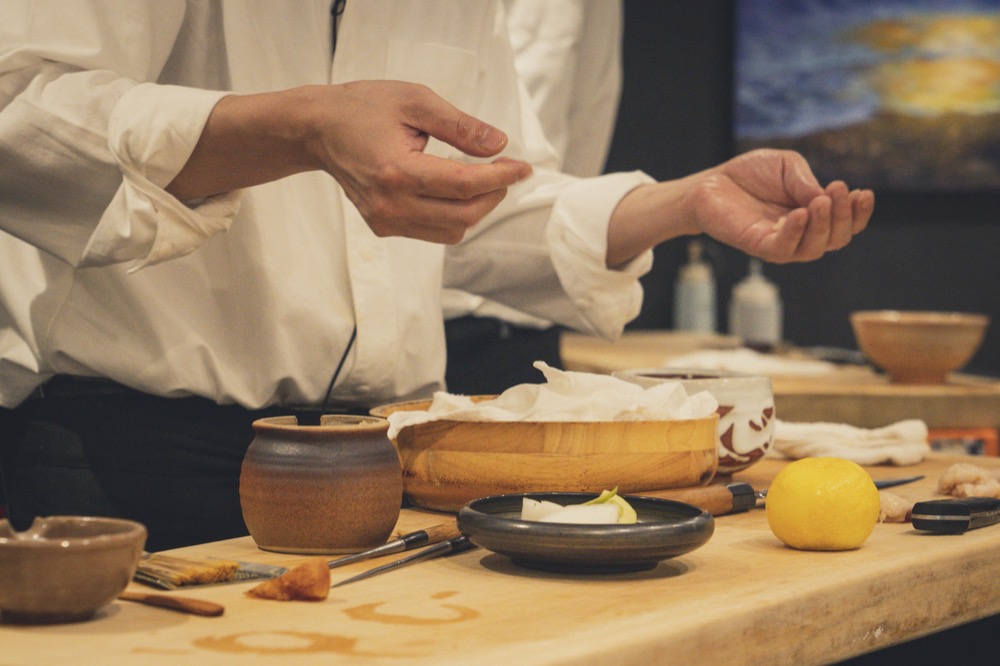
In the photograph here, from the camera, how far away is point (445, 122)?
121 centimetres

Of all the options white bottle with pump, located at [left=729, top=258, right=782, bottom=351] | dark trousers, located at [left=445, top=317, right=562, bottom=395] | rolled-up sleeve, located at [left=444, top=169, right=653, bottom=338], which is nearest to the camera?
rolled-up sleeve, located at [left=444, top=169, right=653, bottom=338]

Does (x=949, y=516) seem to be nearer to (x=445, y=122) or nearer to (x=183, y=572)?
(x=445, y=122)

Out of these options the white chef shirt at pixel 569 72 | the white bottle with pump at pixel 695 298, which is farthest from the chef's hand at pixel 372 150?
the white bottle with pump at pixel 695 298

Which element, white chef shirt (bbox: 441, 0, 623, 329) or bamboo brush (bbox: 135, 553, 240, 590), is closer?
bamboo brush (bbox: 135, 553, 240, 590)

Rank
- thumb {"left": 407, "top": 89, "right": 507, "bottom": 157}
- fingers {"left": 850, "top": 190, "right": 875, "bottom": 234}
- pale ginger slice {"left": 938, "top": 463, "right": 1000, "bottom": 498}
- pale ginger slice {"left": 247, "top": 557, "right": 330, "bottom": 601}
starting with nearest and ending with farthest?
1. pale ginger slice {"left": 247, "top": 557, "right": 330, "bottom": 601}
2. thumb {"left": 407, "top": 89, "right": 507, "bottom": 157}
3. pale ginger slice {"left": 938, "top": 463, "right": 1000, "bottom": 498}
4. fingers {"left": 850, "top": 190, "right": 875, "bottom": 234}

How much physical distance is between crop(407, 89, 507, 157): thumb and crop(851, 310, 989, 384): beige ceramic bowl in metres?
2.01

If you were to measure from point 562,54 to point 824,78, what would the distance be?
221 centimetres

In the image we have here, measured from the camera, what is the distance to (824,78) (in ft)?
17.2

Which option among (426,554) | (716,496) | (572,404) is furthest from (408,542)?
(716,496)

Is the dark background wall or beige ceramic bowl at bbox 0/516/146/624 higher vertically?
the dark background wall

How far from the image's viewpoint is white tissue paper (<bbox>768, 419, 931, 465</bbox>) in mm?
1754

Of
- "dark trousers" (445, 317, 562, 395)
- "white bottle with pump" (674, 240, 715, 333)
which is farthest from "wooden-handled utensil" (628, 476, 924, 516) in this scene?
"white bottle with pump" (674, 240, 715, 333)

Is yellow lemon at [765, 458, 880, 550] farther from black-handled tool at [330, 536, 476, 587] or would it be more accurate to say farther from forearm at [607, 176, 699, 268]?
forearm at [607, 176, 699, 268]

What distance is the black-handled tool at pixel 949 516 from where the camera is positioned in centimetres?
128
